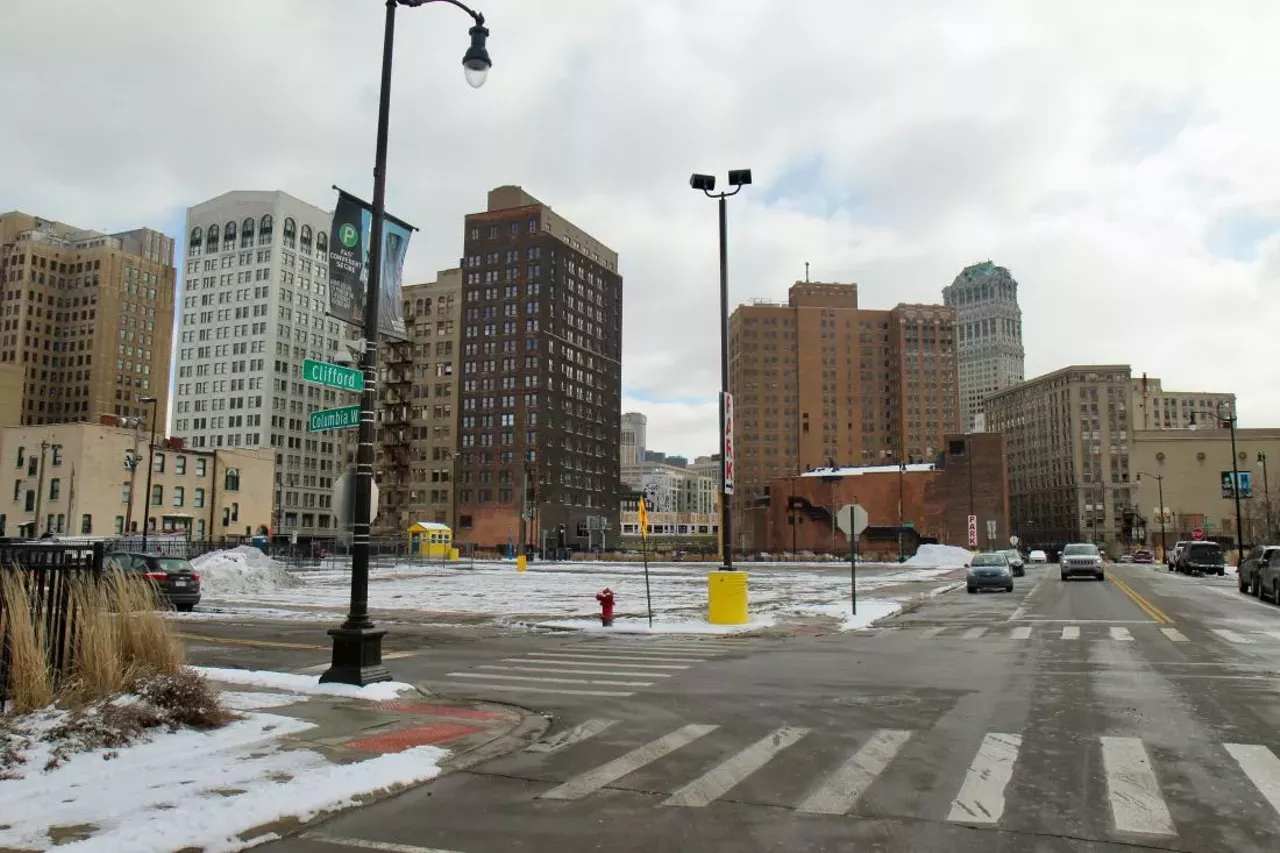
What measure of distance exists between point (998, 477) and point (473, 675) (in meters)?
109

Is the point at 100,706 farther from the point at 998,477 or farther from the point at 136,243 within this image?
the point at 136,243

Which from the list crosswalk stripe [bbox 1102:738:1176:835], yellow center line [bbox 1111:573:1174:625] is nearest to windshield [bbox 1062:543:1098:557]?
yellow center line [bbox 1111:573:1174:625]

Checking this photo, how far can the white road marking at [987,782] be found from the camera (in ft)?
18.7

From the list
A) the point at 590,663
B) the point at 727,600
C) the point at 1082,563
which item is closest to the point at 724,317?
the point at 727,600

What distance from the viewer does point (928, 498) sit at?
112m

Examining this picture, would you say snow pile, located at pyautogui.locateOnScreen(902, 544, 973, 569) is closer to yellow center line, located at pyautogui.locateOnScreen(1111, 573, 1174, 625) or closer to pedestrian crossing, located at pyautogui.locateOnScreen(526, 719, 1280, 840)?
yellow center line, located at pyautogui.locateOnScreen(1111, 573, 1174, 625)

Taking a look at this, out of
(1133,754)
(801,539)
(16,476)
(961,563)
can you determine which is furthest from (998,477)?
(1133,754)

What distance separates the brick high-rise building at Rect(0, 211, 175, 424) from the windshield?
168 metres

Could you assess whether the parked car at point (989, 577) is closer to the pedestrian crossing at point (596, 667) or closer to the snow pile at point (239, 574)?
the pedestrian crossing at point (596, 667)

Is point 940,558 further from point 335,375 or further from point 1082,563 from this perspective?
point 335,375

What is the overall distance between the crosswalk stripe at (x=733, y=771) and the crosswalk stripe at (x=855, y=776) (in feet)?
2.04

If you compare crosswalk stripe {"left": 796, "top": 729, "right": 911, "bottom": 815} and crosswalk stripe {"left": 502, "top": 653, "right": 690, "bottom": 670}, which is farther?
crosswalk stripe {"left": 502, "top": 653, "right": 690, "bottom": 670}

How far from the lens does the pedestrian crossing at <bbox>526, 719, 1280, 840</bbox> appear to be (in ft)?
19.2

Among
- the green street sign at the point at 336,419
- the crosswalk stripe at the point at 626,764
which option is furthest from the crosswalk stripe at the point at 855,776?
the green street sign at the point at 336,419
